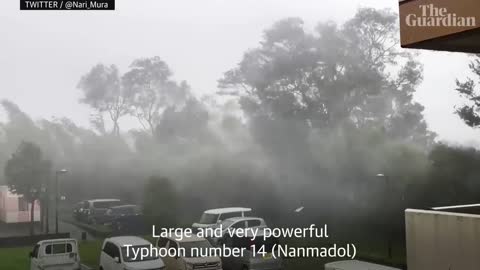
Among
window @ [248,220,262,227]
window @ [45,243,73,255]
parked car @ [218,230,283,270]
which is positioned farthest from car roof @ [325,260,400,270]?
window @ [45,243,73,255]

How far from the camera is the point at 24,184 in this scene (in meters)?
7.68

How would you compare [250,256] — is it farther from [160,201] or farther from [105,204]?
[105,204]

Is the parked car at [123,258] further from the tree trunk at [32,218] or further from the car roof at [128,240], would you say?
the tree trunk at [32,218]

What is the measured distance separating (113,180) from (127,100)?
4.80ft

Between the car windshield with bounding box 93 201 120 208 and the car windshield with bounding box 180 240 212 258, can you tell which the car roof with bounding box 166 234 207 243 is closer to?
the car windshield with bounding box 180 240 212 258

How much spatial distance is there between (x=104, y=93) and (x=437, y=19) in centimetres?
556

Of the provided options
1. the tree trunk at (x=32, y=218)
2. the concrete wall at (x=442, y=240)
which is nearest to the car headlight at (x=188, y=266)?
the tree trunk at (x=32, y=218)

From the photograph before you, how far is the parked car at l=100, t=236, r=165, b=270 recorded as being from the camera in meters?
7.13

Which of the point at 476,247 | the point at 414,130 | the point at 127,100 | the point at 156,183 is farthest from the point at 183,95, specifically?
the point at 476,247

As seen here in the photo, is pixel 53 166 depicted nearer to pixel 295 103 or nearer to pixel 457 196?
pixel 295 103

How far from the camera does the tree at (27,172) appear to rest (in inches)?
299

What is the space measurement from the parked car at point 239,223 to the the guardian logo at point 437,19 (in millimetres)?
4625

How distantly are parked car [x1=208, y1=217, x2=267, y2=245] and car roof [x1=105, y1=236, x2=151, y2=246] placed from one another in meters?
1.21

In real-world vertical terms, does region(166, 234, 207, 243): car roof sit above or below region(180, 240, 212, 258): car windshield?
above
